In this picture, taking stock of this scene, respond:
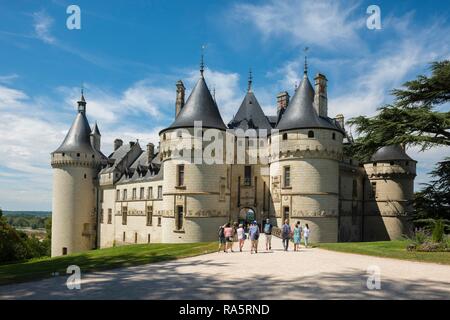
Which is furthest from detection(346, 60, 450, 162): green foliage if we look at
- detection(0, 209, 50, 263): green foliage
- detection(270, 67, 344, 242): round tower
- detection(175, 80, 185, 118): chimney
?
detection(0, 209, 50, 263): green foliage

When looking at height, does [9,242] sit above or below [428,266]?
below

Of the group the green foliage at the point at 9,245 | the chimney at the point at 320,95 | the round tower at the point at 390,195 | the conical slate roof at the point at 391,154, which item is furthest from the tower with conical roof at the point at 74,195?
the conical slate roof at the point at 391,154

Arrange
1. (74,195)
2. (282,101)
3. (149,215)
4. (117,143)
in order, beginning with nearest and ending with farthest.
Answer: (282,101), (149,215), (74,195), (117,143)

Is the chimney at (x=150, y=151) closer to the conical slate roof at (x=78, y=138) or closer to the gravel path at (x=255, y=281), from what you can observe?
the conical slate roof at (x=78, y=138)

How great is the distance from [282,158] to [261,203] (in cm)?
482

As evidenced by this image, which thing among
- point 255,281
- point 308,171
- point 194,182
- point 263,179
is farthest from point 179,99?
point 255,281

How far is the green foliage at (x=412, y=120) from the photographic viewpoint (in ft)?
74.7

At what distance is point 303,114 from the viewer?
103ft

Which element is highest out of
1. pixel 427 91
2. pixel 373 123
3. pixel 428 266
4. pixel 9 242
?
pixel 427 91

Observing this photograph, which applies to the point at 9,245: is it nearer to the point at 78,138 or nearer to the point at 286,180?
the point at 78,138

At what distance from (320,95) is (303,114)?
2945mm
